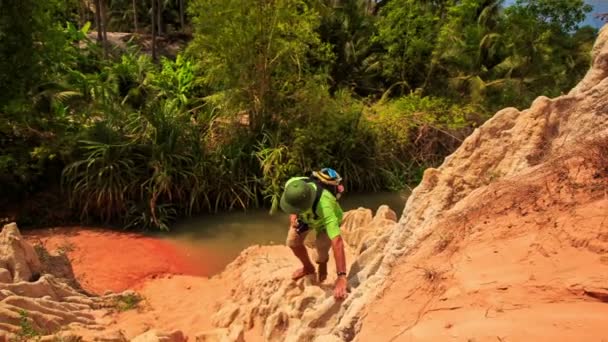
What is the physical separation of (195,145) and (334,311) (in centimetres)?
755

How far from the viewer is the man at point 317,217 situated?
3660mm

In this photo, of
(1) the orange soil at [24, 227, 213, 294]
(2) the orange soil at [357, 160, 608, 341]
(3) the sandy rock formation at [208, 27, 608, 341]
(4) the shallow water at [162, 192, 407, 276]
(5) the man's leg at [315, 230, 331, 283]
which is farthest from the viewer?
(4) the shallow water at [162, 192, 407, 276]

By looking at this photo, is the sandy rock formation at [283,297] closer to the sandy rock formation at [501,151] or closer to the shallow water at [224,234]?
the sandy rock formation at [501,151]

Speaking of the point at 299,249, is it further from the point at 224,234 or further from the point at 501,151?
the point at 224,234

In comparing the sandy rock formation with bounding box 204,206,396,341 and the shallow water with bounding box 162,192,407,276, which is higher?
the sandy rock formation with bounding box 204,206,396,341

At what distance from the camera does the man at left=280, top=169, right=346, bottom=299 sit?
366cm

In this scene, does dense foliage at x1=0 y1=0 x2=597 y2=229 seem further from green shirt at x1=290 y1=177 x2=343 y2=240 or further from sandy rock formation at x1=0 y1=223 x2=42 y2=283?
green shirt at x1=290 y1=177 x2=343 y2=240

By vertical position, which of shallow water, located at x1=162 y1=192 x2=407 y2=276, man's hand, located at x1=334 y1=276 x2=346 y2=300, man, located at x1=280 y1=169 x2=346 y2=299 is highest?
man, located at x1=280 y1=169 x2=346 y2=299

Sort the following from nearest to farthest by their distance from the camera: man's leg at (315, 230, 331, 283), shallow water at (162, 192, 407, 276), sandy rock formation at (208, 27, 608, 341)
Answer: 1. sandy rock formation at (208, 27, 608, 341)
2. man's leg at (315, 230, 331, 283)
3. shallow water at (162, 192, 407, 276)

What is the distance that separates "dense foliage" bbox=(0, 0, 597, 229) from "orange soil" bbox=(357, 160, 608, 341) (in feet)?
25.3

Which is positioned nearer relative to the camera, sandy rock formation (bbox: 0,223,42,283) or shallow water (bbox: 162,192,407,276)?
sandy rock formation (bbox: 0,223,42,283)

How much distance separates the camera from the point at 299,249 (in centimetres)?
435

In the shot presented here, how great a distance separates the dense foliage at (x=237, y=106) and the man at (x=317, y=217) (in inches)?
242

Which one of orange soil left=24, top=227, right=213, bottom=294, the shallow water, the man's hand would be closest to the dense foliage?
the shallow water
